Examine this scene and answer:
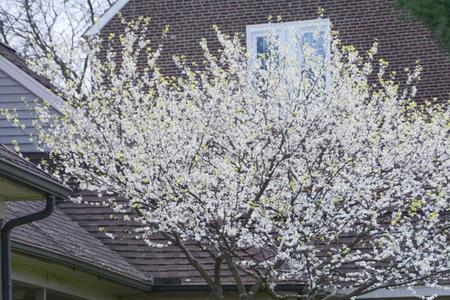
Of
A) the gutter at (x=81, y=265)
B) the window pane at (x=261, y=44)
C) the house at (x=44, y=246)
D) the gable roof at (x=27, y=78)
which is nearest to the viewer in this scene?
the gutter at (x=81, y=265)

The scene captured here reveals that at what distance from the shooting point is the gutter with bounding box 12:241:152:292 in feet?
35.8

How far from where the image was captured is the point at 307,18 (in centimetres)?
1969

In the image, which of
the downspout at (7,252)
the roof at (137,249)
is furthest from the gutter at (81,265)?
the downspout at (7,252)

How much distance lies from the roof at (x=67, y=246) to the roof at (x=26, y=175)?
1857 millimetres

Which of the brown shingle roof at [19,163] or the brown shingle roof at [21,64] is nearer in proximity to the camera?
the brown shingle roof at [19,163]

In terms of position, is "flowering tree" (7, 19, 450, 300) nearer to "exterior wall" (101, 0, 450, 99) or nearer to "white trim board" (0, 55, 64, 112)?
"white trim board" (0, 55, 64, 112)

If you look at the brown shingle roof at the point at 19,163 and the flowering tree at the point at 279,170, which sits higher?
the flowering tree at the point at 279,170

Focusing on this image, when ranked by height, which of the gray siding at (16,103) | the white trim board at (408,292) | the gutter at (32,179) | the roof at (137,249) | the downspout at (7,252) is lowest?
the downspout at (7,252)

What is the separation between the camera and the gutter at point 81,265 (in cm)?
1091

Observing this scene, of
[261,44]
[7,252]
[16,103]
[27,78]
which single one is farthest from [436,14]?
[261,44]

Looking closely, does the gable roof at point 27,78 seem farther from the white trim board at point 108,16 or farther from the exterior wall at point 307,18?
the exterior wall at point 307,18

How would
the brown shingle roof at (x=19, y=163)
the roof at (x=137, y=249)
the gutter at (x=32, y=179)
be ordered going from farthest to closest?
the roof at (x=137, y=249), the brown shingle roof at (x=19, y=163), the gutter at (x=32, y=179)

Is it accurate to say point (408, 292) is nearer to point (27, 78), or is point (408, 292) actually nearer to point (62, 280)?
point (62, 280)

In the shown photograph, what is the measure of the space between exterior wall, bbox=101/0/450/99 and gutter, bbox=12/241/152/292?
649 centimetres
